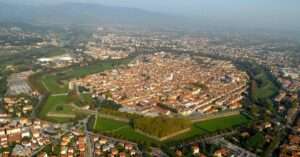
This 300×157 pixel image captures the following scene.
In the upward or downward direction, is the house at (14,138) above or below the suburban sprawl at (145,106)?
below

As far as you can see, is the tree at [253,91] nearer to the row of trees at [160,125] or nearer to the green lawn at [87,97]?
the row of trees at [160,125]

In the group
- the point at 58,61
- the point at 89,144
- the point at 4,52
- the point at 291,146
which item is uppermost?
the point at 4,52

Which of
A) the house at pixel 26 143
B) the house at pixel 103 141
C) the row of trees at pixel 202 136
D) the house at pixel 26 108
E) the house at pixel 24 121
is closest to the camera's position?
the house at pixel 26 143

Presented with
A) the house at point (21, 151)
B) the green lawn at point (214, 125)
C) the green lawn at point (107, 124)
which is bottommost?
the house at point (21, 151)

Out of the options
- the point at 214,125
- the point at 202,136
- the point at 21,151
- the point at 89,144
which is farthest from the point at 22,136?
the point at 214,125

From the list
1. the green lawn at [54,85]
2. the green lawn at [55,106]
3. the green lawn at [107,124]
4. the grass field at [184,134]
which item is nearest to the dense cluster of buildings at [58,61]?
the green lawn at [54,85]

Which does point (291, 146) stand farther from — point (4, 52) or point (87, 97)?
point (4, 52)

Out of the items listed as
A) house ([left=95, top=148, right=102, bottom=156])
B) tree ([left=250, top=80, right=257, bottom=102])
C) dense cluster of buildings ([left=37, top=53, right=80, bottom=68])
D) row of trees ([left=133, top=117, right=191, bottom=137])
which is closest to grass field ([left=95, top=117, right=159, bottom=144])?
row of trees ([left=133, top=117, right=191, bottom=137])
